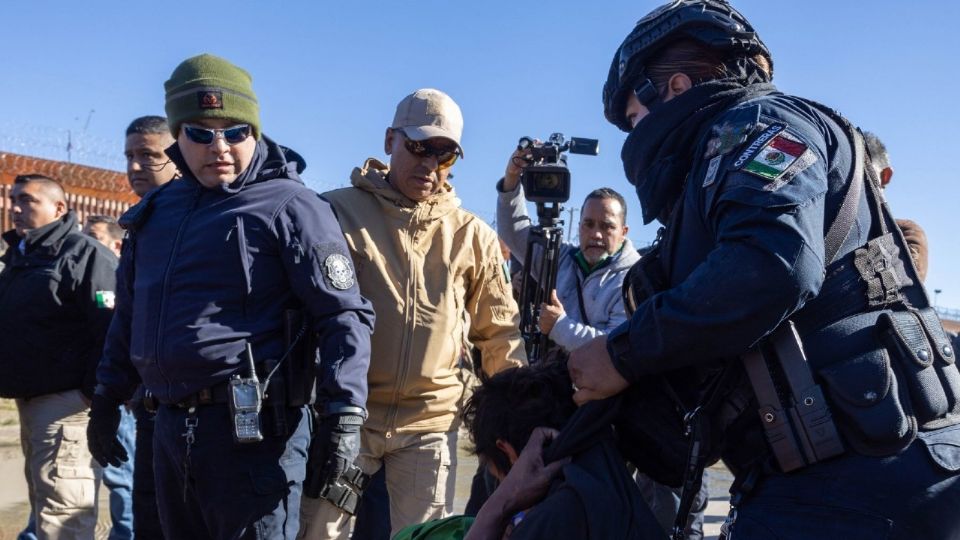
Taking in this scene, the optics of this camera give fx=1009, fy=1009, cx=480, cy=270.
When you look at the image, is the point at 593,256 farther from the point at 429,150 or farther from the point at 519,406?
the point at 519,406

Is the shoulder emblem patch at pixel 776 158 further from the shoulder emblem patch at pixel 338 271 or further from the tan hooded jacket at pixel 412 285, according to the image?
the tan hooded jacket at pixel 412 285

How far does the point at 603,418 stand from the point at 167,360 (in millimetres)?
1517

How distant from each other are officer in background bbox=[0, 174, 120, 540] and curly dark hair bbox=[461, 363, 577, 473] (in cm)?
319

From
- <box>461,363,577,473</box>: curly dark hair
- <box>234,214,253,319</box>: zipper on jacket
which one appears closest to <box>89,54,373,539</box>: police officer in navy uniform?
<box>234,214,253,319</box>: zipper on jacket

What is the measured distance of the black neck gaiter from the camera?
207cm

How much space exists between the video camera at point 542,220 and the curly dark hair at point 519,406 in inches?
90.0

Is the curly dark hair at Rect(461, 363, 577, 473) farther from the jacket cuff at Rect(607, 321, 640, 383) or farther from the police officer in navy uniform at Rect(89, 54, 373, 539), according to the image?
the police officer in navy uniform at Rect(89, 54, 373, 539)

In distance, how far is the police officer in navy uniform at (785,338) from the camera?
1.76 metres

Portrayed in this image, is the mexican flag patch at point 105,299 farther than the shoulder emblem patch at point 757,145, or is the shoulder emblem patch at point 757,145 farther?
the mexican flag patch at point 105,299

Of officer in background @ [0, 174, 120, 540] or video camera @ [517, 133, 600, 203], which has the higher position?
video camera @ [517, 133, 600, 203]

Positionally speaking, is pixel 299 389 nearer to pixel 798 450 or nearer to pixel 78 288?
pixel 798 450

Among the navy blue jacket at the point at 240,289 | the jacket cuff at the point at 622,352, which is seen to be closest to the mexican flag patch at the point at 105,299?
the navy blue jacket at the point at 240,289

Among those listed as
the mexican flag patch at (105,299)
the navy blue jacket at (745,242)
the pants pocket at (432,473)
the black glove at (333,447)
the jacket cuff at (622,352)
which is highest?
the mexican flag patch at (105,299)

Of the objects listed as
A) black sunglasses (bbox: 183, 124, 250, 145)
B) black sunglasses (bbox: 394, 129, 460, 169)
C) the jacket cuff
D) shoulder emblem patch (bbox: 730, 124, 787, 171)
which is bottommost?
the jacket cuff
